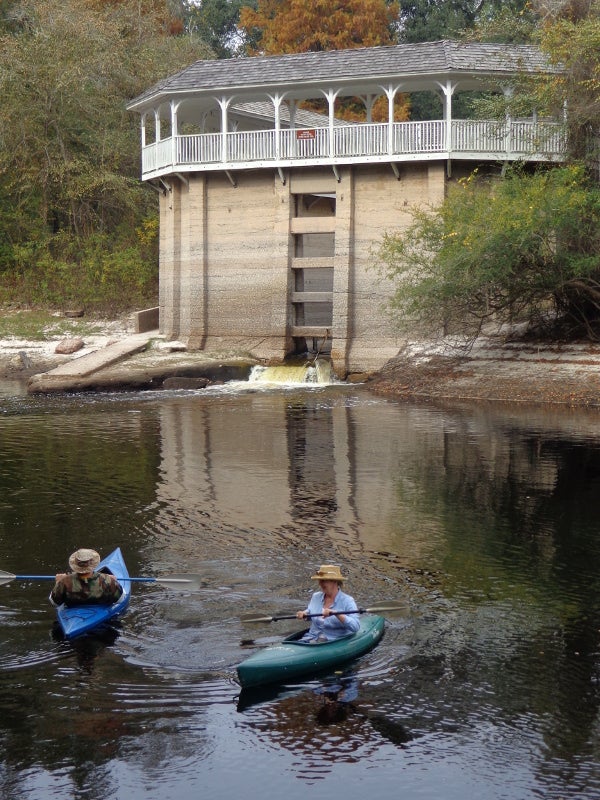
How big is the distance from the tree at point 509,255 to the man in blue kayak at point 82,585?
19593 mm

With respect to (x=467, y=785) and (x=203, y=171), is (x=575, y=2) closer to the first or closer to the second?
(x=203, y=171)

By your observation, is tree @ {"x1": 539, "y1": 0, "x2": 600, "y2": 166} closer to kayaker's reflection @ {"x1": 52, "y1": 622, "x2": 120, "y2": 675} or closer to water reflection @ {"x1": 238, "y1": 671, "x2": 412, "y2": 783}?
kayaker's reflection @ {"x1": 52, "y1": 622, "x2": 120, "y2": 675}

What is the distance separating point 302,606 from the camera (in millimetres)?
13516

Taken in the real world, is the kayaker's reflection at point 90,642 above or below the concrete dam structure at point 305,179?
below

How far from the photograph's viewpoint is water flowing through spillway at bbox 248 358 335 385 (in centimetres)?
3672

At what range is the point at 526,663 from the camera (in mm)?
11539

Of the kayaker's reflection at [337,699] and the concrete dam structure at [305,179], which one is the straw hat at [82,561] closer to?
the kayaker's reflection at [337,699]

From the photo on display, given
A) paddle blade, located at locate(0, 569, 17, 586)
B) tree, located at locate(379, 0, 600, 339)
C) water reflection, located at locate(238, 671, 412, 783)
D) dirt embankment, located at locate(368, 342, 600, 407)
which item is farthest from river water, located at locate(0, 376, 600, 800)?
tree, located at locate(379, 0, 600, 339)

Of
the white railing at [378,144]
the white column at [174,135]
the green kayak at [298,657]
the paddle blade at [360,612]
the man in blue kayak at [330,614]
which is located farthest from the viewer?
the white column at [174,135]

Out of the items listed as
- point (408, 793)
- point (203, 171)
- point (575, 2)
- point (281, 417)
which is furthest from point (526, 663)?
point (203, 171)

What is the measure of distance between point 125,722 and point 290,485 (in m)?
10.4

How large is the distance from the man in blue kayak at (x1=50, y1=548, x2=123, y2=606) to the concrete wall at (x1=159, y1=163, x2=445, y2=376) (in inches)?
921

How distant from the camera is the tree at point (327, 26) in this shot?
2335 inches

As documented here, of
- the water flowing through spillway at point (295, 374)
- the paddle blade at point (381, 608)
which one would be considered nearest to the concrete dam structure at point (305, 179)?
the water flowing through spillway at point (295, 374)
